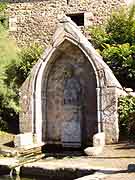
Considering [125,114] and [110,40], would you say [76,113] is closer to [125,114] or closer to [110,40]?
[125,114]

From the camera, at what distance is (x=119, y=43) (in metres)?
17.4

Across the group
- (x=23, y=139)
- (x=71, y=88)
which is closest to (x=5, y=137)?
(x=23, y=139)

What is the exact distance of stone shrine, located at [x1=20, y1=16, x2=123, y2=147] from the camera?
1316 cm

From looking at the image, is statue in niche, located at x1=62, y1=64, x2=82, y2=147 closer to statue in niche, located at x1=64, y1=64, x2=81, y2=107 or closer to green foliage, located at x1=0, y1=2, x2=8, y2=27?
statue in niche, located at x1=64, y1=64, x2=81, y2=107

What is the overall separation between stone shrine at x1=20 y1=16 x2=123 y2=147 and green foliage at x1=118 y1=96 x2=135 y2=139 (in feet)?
0.81

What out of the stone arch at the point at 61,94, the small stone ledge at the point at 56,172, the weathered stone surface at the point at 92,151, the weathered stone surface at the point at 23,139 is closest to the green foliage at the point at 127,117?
the stone arch at the point at 61,94

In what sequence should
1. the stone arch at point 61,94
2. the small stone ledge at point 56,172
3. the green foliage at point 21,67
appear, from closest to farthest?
the small stone ledge at point 56,172, the stone arch at point 61,94, the green foliage at point 21,67

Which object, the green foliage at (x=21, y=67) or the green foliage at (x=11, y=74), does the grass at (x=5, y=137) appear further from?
the green foliage at (x=21, y=67)

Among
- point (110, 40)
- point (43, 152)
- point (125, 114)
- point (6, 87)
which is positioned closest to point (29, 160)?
point (43, 152)

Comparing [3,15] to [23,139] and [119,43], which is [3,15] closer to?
[119,43]

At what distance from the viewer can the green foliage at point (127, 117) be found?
12.8 metres

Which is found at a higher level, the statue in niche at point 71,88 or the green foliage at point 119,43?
the green foliage at point 119,43

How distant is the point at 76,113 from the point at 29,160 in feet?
11.3

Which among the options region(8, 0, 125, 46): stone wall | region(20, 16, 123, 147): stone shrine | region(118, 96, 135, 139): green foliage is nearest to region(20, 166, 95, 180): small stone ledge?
region(20, 16, 123, 147): stone shrine
